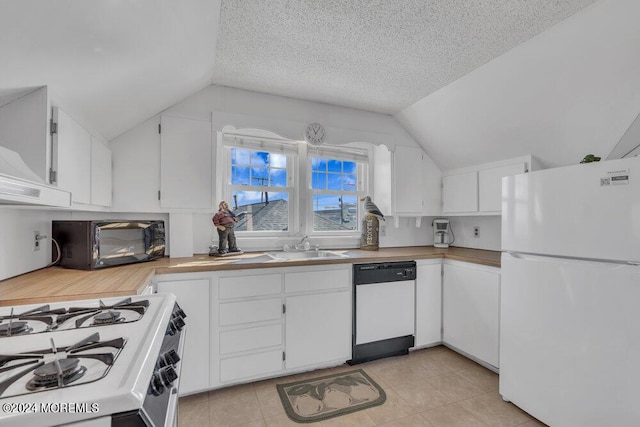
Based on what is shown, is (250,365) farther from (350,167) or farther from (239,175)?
(350,167)

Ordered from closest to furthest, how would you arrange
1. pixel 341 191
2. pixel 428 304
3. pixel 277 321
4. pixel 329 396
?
pixel 329 396
pixel 277 321
pixel 428 304
pixel 341 191

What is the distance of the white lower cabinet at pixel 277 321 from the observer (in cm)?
205

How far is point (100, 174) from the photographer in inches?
75.3

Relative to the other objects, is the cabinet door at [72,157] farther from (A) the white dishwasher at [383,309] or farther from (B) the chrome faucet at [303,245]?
(A) the white dishwasher at [383,309]

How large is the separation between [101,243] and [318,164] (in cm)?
201

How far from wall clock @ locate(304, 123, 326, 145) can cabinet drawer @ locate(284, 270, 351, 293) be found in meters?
1.26

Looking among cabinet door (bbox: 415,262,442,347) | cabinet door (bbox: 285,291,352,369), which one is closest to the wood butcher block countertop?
cabinet door (bbox: 415,262,442,347)

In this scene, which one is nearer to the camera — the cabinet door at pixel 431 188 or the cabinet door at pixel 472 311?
the cabinet door at pixel 472 311

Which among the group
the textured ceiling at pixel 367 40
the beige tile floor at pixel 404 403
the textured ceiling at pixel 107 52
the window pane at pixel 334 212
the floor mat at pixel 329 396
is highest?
the textured ceiling at pixel 367 40

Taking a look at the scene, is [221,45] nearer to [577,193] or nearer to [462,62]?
[462,62]

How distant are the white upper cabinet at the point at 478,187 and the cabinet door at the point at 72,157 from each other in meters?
3.11

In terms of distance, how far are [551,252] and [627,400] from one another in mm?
727

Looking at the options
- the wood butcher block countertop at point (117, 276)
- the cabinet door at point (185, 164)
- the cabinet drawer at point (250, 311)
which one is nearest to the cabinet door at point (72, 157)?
the wood butcher block countertop at point (117, 276)

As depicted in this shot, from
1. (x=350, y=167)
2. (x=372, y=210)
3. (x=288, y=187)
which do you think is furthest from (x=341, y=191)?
(x=288, y=187)
